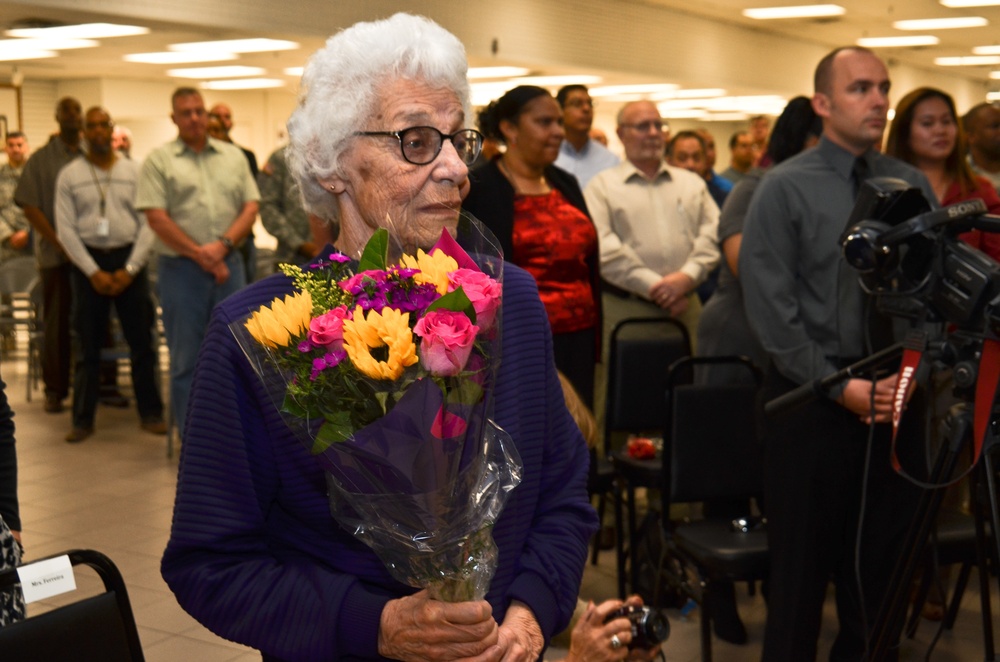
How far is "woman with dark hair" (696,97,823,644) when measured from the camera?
4.26 meters

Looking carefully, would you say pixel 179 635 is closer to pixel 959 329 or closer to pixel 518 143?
pixel 518 143

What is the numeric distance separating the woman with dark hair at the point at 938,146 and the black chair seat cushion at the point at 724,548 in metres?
1.57

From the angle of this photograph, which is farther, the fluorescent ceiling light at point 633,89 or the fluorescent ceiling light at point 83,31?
the fluorescent ceiling light at point 633,89

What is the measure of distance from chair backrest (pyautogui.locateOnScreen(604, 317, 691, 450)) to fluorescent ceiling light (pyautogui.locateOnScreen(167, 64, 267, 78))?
10.5 m

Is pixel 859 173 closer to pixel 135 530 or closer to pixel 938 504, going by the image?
pixel 938 504

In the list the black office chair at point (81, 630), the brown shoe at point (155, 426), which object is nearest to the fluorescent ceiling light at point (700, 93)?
the brown shoe at point (155, 426)

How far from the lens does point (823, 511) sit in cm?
298

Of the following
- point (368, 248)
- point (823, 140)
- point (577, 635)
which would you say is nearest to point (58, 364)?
point (823, 140)

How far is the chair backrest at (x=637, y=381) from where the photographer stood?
14.0 ft

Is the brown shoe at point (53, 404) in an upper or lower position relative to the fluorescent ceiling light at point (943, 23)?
lower

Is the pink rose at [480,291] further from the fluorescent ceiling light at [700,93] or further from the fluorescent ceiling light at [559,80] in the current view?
the fluorescent ceiling light at [700,93]

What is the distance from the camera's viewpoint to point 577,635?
6.50ft

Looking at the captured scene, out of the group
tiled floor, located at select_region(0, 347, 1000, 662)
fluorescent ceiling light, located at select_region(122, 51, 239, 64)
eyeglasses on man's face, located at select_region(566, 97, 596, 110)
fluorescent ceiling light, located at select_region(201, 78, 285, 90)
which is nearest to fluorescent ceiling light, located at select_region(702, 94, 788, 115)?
fluorescent ceiling light, located at select_region(201, 78, 285, 90)

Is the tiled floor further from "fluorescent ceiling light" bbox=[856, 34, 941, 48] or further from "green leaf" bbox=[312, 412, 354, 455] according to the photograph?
"fluorescent ceiling light" bbox=[856, 34, 941, 48]
